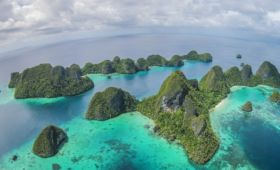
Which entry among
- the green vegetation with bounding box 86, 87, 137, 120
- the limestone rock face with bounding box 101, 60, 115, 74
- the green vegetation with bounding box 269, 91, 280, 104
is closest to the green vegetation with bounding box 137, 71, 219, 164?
the green vegetation with bounding box 86, 87, 137, 120

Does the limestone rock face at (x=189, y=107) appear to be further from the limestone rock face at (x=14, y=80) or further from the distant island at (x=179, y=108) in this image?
the limestone rock face at (x=14, y=80)

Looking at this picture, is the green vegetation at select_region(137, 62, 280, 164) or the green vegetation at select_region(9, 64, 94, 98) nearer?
the green vegetation at select_region(137, 62, 280, 164)

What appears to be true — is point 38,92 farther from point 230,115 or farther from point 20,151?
point 230,115

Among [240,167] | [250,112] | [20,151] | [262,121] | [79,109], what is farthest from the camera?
[79,109]

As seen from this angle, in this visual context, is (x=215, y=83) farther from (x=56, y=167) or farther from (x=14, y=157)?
(x=14, y=157)

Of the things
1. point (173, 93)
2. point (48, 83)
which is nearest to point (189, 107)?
point (173, 93)

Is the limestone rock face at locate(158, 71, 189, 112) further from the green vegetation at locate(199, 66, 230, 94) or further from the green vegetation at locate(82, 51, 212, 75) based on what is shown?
the green vegetation at locate(82, 51, 212, 75)

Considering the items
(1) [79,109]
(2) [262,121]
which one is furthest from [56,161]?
(2) [262,121]
